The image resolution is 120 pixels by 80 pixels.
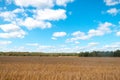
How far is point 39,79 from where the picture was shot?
1111 centimetres

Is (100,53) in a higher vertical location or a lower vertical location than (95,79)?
higher

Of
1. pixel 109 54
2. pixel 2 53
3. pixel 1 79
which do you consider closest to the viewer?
pixel 1 79

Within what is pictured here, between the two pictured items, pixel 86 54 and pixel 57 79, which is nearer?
pixel 57 79

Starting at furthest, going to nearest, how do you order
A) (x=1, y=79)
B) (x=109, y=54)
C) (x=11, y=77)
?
(x=109, y=54) → (x=11, y=77) → (x=1, y=79)

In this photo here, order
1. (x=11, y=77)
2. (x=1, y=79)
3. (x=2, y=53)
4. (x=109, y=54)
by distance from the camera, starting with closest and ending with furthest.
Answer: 1. (x=1, y=79)
2. (x=11, y=77)
3. (x=109, y=54)
4. (x=2, y=53)

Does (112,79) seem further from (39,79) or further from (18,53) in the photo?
(18,53)

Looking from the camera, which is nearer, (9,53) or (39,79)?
(39,79)

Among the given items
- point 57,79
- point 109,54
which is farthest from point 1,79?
point 109,54

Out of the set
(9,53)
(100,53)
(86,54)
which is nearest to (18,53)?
(9,53)

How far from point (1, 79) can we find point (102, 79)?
200 inches

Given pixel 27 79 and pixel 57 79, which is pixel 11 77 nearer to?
pixel 27 79

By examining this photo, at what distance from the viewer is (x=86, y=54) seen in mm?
97125

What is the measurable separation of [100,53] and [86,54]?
236 inches

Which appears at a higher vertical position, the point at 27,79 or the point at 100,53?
the point at 100,53
